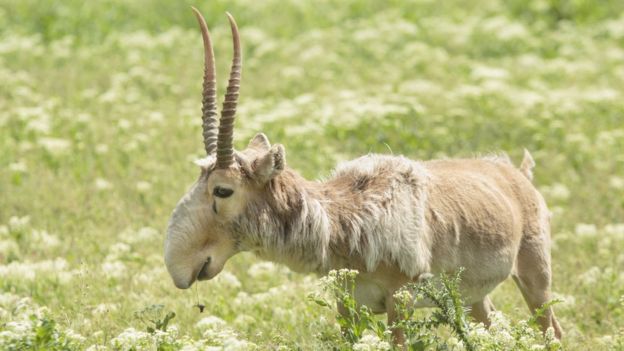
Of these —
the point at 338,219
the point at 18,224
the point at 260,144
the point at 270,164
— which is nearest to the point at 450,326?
the point at 338,219

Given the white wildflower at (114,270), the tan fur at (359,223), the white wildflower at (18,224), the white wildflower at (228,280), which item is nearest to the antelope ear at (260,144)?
the tan fur at (359,223)

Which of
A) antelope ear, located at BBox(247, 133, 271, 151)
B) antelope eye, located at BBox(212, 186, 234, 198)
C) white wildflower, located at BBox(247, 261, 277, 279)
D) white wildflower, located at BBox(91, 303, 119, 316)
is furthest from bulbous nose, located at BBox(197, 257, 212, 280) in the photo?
white wildflower, located at BBox(247, 261, 277, 279)

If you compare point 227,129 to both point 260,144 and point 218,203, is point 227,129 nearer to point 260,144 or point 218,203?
point 218,203

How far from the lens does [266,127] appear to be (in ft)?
43.4

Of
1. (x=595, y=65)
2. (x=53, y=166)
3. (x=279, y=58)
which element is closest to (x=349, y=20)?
(x=279, y=58)

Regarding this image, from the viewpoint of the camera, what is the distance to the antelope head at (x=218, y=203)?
6000 mm

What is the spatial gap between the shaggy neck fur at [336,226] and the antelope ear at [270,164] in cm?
11

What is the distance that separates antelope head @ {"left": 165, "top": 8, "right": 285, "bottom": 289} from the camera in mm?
6000

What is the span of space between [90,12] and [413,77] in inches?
269

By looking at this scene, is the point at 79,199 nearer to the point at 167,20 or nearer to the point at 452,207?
the point at 452,207

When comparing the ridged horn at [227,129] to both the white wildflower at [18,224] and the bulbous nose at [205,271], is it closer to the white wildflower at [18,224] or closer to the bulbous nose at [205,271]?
the bulbous nose at [205,271]

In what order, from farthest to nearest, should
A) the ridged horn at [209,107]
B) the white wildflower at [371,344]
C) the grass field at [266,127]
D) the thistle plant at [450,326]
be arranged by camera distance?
the grass field at [266,127] < the ridged horn at [209,107] < the thistle plant at [450,326] < the white wildflower at [371,344]

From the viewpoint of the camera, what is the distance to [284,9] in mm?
20453

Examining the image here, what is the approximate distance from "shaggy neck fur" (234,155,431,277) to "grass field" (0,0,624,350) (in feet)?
1.72
